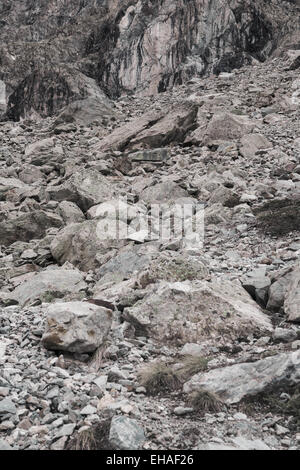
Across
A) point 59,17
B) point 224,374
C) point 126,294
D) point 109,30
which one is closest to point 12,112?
point 109,30

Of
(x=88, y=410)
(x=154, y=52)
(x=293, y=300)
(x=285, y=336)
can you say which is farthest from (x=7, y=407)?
(x=154, y=52)

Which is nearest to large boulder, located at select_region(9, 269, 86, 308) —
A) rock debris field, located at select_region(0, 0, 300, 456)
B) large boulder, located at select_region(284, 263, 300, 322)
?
rock debris field, located at select_region(0, 0, 300, 456)

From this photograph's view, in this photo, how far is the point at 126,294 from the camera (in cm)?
842

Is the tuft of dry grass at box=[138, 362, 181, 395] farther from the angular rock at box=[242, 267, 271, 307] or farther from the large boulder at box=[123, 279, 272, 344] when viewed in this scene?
the angular rock at box=[242, 267, 271, 307]

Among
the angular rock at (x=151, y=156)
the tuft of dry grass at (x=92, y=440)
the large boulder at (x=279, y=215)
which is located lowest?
the angular rock at (x=151, y=156)

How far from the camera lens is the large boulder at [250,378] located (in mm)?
5605

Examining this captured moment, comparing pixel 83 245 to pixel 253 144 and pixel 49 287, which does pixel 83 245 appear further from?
pixel 253 144

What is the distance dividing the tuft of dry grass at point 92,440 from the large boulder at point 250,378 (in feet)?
4.54

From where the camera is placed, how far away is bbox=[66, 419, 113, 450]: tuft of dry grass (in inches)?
188

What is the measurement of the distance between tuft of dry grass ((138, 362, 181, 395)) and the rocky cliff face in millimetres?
37350

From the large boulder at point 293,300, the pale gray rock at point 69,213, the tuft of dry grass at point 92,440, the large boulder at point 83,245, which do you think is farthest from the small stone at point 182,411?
the pale gray rock at point 69,213

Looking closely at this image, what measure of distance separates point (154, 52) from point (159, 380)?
41.0 meters

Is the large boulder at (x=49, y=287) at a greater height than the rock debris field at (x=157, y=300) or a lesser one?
lesser

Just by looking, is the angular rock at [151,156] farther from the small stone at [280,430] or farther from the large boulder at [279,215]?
the small stone at [280,430]
